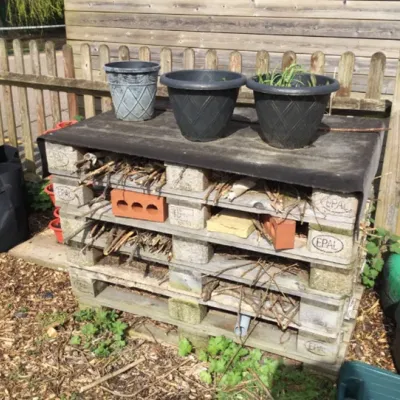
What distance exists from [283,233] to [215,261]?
553 millimetres

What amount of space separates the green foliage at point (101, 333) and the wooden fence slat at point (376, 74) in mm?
2523

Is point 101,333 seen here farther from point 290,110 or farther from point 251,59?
point 251,59

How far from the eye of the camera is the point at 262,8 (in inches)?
231

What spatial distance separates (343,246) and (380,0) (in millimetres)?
3811

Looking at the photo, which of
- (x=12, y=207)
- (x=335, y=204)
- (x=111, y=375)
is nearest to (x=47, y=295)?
(x=12, y=207)

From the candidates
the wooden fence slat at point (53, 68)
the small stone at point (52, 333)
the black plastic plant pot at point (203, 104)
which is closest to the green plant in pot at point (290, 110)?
the black plastic plant pot at point (203, 104)

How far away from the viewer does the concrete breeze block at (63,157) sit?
10.2ft

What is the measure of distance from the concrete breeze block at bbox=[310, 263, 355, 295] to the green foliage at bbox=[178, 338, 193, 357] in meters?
1.01

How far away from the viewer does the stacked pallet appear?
8.70 feet

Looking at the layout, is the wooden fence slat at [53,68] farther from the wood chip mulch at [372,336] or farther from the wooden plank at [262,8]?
the wood chip mulch at [372,336]

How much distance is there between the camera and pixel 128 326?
3.53 meters

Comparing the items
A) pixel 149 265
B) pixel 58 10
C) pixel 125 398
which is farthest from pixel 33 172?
pixel 58 10

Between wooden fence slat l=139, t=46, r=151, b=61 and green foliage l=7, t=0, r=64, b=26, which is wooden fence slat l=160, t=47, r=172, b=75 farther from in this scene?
green foliage l=7, t=0, r=64, b=26

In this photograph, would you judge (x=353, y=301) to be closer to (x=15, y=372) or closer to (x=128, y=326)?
(x=128, y=326)
